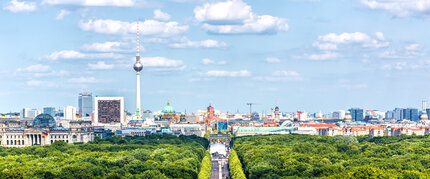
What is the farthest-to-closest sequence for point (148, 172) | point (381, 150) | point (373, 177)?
point (381, 150) < point (148, 172) < point (373, 177)

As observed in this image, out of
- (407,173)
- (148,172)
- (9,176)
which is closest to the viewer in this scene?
(407,173)

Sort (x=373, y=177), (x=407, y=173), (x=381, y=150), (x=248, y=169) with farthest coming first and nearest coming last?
(x=381, y=150), (x=248, y=169), (x=407, y=173), (x=373, y=177)

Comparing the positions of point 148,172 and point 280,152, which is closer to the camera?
point 148,172

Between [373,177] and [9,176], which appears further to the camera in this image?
[9,176]

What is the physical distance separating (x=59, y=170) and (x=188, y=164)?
23965mm

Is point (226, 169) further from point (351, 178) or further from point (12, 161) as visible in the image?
point (351, 178)

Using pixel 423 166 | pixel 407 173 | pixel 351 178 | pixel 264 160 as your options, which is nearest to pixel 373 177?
pixel 351 178

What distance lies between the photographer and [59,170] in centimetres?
10838

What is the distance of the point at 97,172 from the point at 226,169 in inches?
1809

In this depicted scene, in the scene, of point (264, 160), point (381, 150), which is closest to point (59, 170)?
point (264, 160)

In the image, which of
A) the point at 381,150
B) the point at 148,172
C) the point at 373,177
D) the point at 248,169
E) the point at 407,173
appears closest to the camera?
the point at 373,177

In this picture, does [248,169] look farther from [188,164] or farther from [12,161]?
[12,161]

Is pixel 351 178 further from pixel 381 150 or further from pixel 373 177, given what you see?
pixel 381 150

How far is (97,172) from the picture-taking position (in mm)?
107375
